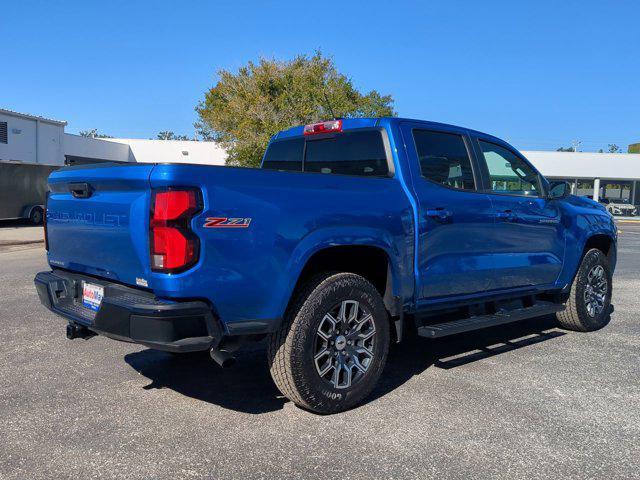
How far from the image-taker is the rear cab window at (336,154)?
178 inches

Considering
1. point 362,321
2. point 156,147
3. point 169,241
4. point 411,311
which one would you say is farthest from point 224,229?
point 156,147

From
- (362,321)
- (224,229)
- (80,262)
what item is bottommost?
(362,321)

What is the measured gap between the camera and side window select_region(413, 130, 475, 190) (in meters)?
4.56

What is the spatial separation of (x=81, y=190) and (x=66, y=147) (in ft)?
107

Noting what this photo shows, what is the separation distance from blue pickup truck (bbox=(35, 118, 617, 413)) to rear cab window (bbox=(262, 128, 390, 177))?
0.05ft

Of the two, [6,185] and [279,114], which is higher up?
[279,114]

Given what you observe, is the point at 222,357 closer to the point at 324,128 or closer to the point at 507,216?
the point at 324,128

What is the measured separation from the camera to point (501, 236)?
4.98m

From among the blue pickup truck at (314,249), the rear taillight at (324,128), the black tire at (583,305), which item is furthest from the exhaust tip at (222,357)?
the black tire at (583,305)

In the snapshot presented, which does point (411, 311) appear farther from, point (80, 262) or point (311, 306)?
point (80, 262)

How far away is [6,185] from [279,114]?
10577 millimetres

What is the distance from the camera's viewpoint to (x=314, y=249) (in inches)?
142

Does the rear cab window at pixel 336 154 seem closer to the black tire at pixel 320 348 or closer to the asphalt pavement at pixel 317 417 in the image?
the black tire at pixel 320 348

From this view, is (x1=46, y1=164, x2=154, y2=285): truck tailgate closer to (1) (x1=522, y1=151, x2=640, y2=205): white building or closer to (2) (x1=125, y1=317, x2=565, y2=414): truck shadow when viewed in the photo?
(2) (x1=125, y1=317, x2=565, y2=414): truck shadow
